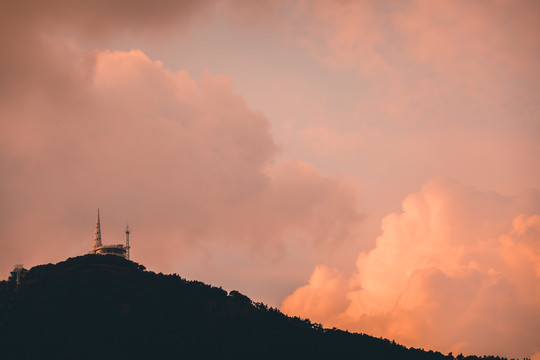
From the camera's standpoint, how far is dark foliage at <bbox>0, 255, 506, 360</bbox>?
131000mm

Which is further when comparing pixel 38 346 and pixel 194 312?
pixel 194 312

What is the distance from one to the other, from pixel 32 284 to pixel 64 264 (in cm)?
1583

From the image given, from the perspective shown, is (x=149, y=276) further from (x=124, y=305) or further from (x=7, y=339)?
(x=7, y=339)

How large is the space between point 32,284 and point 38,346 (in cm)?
3117

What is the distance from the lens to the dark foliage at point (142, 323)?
430 ft

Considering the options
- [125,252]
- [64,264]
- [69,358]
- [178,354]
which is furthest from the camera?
[125,252]

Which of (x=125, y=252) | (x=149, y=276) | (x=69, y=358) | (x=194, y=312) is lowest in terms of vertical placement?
(x=69, y=358)

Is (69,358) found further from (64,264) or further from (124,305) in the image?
(64,264)

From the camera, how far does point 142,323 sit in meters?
144

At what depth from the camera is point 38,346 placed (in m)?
127

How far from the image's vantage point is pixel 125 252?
197 meters

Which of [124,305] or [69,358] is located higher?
[124,305]

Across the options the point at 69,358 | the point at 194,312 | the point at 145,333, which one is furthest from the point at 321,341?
the point at 69,358

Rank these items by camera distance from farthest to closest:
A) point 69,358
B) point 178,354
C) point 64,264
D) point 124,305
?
1. point 64,264
2. point 124,305
3. point 178,354
4. point 69,358
